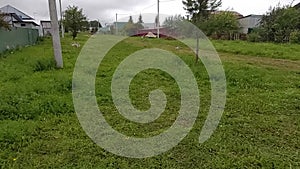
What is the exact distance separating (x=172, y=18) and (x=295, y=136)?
2289 cm

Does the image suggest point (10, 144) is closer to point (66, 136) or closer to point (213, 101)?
point (66, 136)

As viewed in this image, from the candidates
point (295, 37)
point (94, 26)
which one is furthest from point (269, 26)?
point (94, 26)

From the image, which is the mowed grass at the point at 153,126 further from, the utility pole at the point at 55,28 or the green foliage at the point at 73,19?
the green foliage at the point at 73,19

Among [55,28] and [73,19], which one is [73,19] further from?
[55,28]

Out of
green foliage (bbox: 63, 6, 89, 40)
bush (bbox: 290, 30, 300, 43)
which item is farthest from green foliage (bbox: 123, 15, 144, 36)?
bush (bbox: 290, 30, 300, 43)

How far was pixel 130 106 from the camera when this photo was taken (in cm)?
425

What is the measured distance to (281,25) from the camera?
1642 cm

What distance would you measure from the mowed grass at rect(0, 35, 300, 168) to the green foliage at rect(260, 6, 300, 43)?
36.6 ft

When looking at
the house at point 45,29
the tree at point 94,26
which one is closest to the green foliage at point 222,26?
the house at point 45,29

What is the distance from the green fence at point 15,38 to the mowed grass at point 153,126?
5056mm

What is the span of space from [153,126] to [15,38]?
10753 millimetres

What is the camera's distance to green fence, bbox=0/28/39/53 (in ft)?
34.3

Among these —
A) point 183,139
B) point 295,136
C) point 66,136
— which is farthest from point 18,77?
point 295,136

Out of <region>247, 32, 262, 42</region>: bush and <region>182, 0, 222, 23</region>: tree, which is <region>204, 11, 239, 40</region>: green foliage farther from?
<region>182, 0, 222, 23</region>: tree
